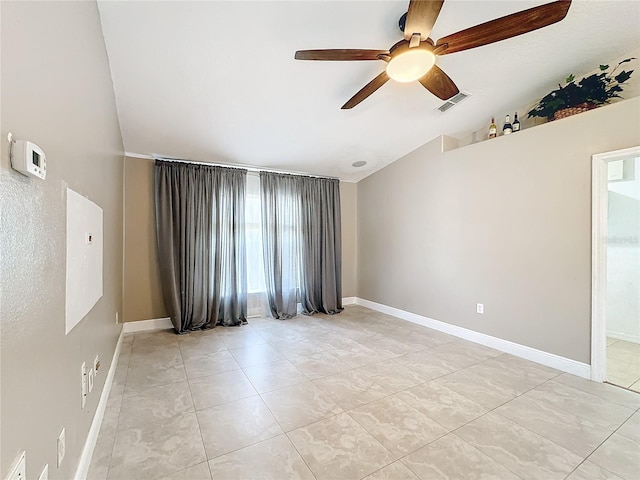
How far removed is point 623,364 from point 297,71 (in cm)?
439

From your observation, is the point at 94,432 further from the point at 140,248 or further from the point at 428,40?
the point at 428,40

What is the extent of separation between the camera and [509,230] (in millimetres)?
3176

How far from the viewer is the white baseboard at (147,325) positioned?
12.3 ft

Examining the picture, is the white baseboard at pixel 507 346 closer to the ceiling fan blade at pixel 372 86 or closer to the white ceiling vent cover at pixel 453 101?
the white ceiling vent cover at pixel 453 101

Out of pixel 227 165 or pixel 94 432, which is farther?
pixel 227 165

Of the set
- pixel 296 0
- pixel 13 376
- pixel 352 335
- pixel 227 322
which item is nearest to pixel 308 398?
pixel 352 335

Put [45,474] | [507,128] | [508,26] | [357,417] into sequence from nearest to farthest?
[45,474]
[508,26]
[357,417]
[507,128]

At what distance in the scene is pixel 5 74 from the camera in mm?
715

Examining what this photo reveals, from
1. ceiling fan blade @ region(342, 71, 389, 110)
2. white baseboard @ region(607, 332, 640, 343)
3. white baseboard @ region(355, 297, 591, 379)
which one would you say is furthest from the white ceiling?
white baseboard @ region(607, 332, 640, 343)

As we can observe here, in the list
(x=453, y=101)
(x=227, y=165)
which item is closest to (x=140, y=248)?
(x=227, y=165)

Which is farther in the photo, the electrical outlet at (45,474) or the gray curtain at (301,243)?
the gray curtain at (301,243)

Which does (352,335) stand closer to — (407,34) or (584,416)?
(584,416)

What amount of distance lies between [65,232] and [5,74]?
0.70 m

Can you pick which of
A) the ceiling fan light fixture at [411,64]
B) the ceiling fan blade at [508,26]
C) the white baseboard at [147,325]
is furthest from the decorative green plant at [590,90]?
the white baseboard at [147,325]
